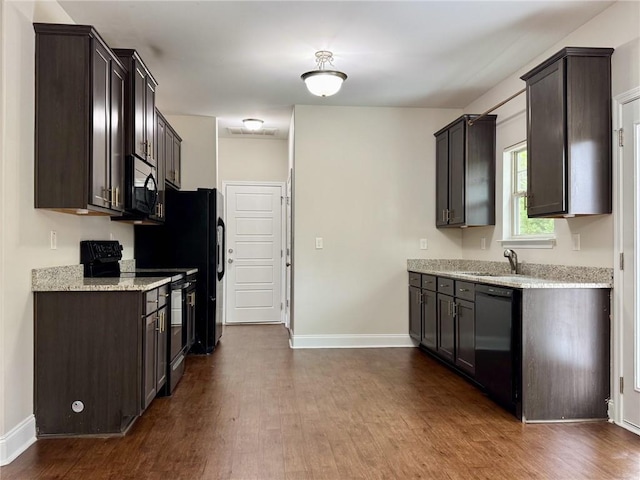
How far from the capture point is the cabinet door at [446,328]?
4328 mm

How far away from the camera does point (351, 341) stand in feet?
17.9

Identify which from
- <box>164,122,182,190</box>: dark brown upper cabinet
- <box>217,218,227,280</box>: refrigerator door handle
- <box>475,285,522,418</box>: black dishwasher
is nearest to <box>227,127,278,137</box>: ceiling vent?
<box>164,122,182,190</box>: dark brown upper cabinet

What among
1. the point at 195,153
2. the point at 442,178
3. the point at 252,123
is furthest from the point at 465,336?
the point at 195,153

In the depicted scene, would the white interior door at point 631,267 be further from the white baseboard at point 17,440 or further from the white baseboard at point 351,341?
the white baseboard at point 17,440

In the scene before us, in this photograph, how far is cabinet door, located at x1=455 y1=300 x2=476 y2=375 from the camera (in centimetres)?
388

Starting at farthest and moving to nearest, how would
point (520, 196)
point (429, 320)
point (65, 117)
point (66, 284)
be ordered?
1. point (429, 320)
2. point (520, 196)
3. point (66, 284)
4. point (65, 117)

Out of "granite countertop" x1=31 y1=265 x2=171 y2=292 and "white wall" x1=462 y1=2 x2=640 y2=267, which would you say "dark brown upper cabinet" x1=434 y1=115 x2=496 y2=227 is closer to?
"white wall" x1=462 y1=2 x2=640 y2=267

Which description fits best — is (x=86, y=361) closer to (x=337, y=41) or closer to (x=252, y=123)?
(x=337, y=41)

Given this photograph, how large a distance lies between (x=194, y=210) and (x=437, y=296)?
8.41 feet

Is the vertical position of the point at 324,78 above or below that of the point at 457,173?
above

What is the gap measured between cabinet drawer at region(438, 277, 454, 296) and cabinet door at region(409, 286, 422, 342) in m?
0.56

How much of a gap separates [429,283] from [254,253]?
298 centimetres

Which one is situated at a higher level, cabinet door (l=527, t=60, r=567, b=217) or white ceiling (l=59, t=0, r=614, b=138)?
white ceiling (l=59, t=0, r=614, b=138)

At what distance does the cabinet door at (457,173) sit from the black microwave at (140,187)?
2803 mm
